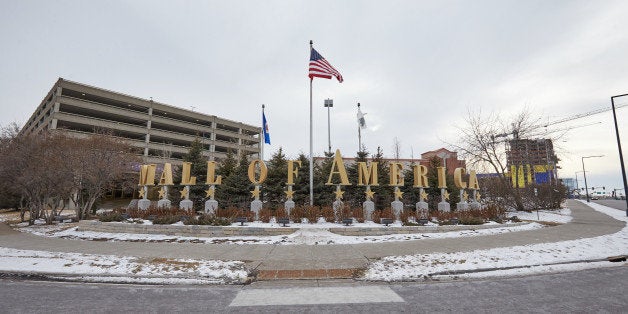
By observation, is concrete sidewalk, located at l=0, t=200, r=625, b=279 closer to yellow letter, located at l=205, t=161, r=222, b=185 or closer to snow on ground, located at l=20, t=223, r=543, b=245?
snow on ground, located at l=20, t=223, r=543, b=245

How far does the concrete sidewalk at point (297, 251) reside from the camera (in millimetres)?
6332

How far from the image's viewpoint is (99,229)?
44.8ft

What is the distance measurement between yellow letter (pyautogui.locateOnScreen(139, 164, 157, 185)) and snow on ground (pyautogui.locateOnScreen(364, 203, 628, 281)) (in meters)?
16.8

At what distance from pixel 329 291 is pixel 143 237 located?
9.74 metres

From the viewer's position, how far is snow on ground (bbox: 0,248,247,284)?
18.7 ft

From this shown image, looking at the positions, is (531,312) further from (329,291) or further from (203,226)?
(203,226)

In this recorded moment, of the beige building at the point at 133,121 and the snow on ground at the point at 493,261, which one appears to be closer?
the snow on ground at the point at 493,261

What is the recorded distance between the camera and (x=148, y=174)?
60.3 ft

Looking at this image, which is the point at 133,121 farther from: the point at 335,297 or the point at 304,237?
the point at 335,297

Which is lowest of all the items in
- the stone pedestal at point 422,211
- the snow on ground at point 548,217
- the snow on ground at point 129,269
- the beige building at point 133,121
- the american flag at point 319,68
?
the snow on ground at point 548,217

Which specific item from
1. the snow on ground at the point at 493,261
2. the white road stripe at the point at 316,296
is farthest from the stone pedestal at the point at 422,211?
the white road stripe at the point at 316,296

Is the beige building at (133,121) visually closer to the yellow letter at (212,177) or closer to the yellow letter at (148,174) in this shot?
the yellow letter at (148,174)

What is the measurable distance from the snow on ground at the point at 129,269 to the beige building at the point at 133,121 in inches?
1222

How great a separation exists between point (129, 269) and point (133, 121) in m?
54.2
